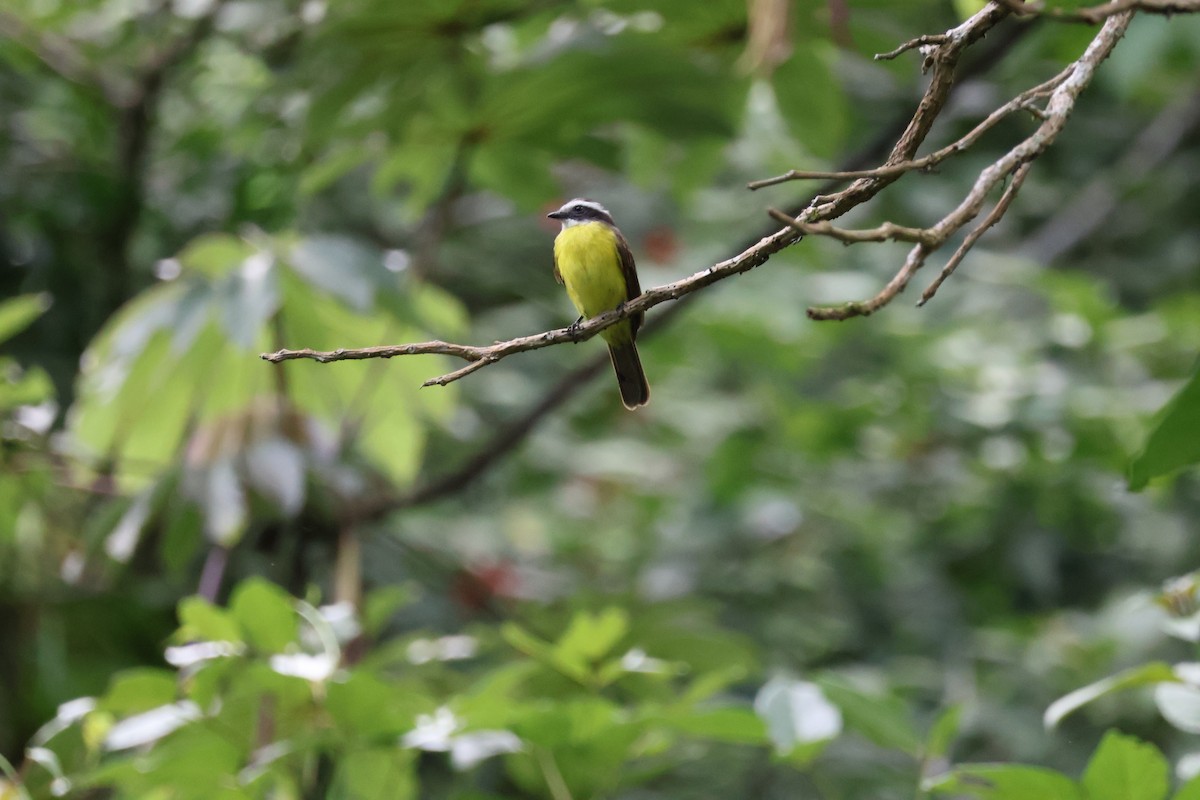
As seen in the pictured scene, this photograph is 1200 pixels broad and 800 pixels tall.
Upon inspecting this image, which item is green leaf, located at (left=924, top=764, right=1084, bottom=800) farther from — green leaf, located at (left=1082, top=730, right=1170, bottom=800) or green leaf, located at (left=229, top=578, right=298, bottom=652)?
green leaf, located at (left=229, top=578, right=298, bottom=652)

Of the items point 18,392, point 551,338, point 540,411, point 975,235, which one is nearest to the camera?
point 975,235

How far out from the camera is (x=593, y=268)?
2.84 meters

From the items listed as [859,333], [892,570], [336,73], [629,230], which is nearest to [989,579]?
[892,570]

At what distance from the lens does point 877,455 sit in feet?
16.3

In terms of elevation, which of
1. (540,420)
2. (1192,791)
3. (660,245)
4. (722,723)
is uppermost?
(660,245)

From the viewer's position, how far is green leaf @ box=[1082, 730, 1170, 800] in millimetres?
1571

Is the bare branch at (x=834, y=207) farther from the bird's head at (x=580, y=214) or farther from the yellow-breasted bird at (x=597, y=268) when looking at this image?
the bird's head at (x=580, y=214)

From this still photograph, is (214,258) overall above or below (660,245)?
below

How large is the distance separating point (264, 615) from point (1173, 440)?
154cm

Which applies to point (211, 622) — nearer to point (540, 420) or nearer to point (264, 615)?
point (264, 615)

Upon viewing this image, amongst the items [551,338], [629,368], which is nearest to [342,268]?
[629,368]

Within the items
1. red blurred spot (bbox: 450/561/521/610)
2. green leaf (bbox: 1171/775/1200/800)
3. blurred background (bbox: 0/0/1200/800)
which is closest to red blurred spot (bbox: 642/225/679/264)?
blurred background (bbox: 0/0/1200/800)

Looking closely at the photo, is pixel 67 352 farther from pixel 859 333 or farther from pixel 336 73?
pixel 859 333

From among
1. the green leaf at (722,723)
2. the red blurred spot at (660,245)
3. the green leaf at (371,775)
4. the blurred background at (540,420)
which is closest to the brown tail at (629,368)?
the blurred background at (540,420)
